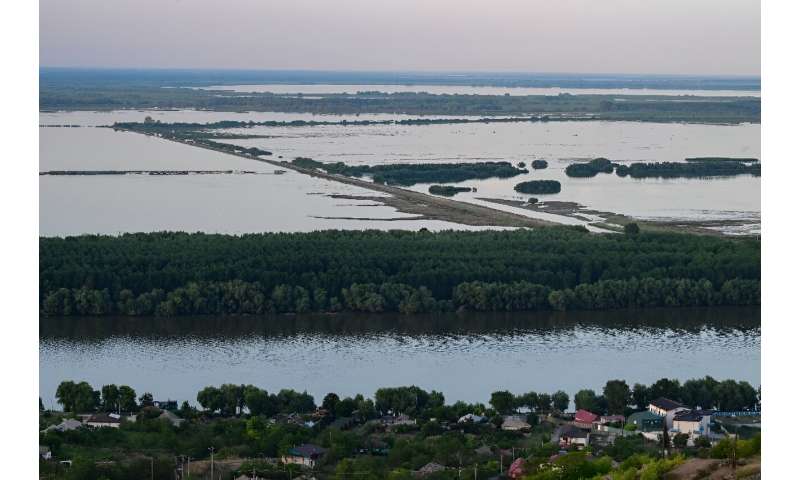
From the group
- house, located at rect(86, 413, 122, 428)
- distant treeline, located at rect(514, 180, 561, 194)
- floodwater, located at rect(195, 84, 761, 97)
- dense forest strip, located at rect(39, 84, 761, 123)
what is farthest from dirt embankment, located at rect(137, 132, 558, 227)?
floodwater, located at rect(195, 84, 761, 97)

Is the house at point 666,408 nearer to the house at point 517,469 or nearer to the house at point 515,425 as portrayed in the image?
the house at point 515,425

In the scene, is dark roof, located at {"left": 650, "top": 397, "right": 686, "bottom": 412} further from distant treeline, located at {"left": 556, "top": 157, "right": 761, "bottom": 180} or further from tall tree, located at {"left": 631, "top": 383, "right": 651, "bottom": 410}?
distant treeline, located at {"left": 556, "top": 157, "right": 761, "bottom": 180}

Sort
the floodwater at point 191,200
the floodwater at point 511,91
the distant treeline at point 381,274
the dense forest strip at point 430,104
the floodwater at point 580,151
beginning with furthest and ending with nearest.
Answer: the floodwater at point 511,91 → the dense forest strip at point 430,104 → the floodwater at point 580,151 → the floodwater at point 191,200 → the distant treeline at point 381,274

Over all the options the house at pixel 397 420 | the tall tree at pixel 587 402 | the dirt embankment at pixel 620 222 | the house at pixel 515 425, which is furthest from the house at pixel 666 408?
the dirt embankment at pixel 620 222

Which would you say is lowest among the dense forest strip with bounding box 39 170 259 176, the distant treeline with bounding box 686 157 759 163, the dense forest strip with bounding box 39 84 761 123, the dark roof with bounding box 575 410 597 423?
the dark roof with bounding box 575 410 597 423

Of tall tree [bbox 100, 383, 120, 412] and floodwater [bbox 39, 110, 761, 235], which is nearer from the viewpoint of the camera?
→ tall tree [bbox 100, 383, 120, 412]

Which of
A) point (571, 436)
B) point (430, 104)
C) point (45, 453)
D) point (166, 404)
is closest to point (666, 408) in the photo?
point (571, 436)

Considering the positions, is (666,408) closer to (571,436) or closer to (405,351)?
(571,436)
